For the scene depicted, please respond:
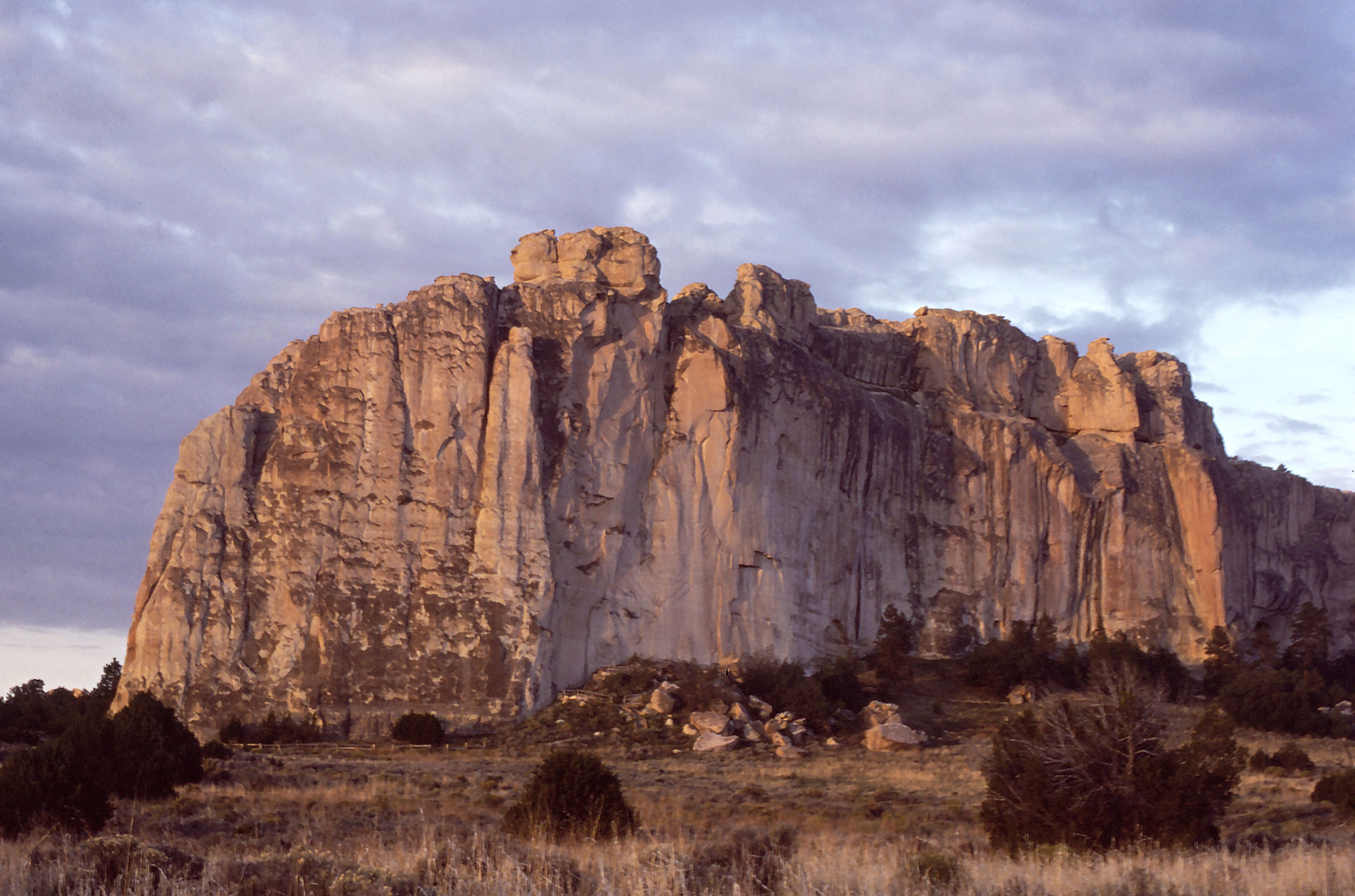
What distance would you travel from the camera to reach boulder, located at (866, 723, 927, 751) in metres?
41.8

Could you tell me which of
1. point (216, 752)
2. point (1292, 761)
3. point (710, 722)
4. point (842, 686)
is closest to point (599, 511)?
point (710, 722)

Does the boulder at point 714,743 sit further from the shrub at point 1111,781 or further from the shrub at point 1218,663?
the shrub at point 1218,663

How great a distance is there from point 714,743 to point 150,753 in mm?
19681

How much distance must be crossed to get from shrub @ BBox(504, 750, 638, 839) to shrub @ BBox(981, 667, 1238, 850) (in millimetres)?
5992

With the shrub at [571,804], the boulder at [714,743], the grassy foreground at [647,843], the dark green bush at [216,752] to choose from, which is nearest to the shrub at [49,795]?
the grassy foreground at [647,843]

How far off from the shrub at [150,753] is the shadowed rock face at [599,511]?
15.5m

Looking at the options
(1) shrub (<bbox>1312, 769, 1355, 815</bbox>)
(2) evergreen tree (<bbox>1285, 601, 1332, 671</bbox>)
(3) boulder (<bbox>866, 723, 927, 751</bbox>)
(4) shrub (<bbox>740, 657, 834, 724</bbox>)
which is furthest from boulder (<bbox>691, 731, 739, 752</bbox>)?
(2) evergreen tree (<bbox>1285, 601, 1332, 671</bbox>)

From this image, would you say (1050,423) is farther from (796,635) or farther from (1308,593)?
(796,635)

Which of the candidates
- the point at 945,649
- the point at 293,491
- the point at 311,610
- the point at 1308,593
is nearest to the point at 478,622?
the point at 311,610

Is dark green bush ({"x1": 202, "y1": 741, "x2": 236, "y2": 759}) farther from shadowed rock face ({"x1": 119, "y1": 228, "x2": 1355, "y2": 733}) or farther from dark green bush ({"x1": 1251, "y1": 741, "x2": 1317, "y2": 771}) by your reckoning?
dark green bush ({"x1": 1251, "y1": 741, "x2": 1317, "y2": 771})

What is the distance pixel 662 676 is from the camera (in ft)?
151

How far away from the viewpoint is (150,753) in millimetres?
24656

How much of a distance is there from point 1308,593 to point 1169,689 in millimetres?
22530

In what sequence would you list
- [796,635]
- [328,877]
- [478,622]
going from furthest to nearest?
[796,635] < [478,622] < [328,877]
